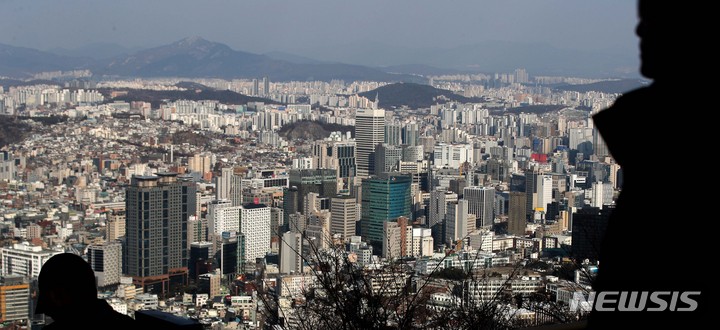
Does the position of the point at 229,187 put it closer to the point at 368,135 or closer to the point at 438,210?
the point at 438,210

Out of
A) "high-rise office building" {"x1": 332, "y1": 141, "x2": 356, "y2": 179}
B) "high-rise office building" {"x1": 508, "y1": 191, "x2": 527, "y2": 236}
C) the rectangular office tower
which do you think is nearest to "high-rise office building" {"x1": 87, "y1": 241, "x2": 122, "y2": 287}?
the rectangular office tower

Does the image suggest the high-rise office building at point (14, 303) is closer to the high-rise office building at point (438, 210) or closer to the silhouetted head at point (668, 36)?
the silhouetted head at point (668, 36)

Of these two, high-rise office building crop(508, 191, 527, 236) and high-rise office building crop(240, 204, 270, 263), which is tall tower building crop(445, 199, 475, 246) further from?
high-rise office building crop(240, 204, 270, 263)

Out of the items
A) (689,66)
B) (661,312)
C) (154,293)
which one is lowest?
(154,293)

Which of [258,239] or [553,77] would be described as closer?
[258,239]

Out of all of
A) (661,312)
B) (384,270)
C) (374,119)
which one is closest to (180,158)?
(374,119)

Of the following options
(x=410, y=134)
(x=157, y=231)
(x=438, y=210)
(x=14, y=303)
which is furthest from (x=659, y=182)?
(x=410, y=134)

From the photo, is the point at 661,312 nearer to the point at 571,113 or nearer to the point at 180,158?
the point at 180,158
